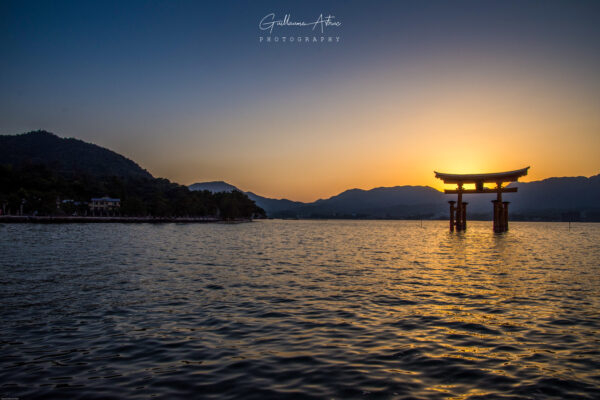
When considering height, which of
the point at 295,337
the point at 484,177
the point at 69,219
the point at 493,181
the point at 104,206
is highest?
the point at 484,177

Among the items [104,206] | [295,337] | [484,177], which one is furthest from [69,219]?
[295,337]

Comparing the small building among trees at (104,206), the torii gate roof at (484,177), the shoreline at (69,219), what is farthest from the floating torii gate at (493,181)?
the small building among trees at (104,206)

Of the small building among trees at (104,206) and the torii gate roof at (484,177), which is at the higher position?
the torii gate roof at (484,177)

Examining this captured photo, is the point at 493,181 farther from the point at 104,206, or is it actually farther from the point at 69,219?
the point at 104,206

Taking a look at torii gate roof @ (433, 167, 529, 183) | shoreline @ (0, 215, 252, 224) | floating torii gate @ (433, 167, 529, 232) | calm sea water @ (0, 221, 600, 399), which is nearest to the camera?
calm sea water @ (0, 221, 600, 399)

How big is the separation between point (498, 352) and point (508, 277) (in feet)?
42.7

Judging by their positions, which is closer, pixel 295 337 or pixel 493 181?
pixel 295 337

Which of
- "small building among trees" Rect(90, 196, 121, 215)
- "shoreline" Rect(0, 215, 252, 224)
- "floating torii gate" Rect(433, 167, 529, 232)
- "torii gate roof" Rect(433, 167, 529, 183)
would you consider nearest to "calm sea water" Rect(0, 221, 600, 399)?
"torii gate roof" Rect(433, 167, 529, 183)

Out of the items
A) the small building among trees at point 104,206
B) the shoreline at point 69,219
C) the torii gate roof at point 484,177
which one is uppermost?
the torii gate roof at point 484,177

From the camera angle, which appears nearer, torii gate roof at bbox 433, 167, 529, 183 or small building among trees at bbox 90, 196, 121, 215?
torii gate roof at bbox 433, 167, 529, 183

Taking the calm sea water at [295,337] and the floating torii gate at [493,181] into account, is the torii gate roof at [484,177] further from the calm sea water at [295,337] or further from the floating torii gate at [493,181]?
the calm sea water at [295,337]

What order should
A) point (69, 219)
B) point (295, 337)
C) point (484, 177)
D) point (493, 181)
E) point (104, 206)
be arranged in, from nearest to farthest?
1. point (295, 337)
2. point (493, 181)
3. point (484, 177)
4. point (69, 219)
5. point (104, 206)

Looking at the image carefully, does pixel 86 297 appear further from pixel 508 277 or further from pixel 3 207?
pixel 3 207

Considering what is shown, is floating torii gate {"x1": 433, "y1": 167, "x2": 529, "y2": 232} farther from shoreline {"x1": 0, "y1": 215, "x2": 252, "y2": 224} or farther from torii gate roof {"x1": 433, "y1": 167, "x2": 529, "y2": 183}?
shoreline {"x1": 0, "y1": 215, "x2": 252, "y2": 224}
